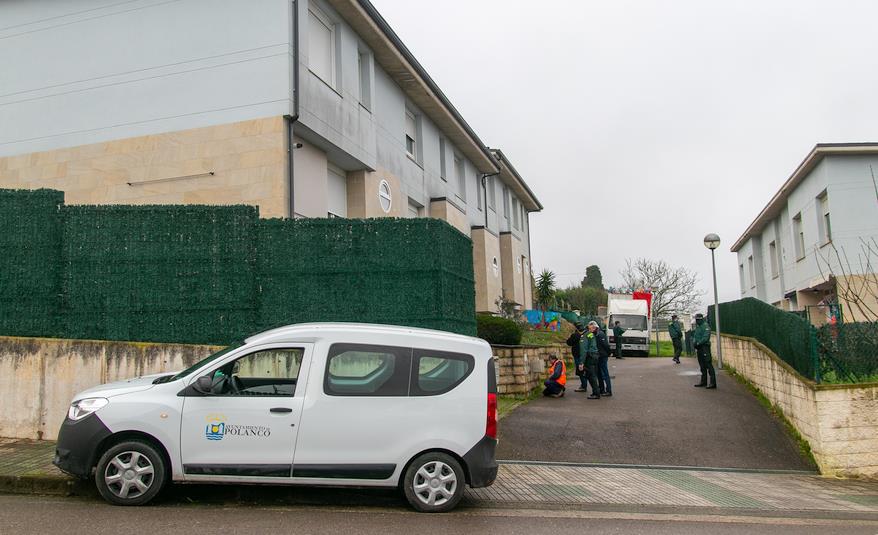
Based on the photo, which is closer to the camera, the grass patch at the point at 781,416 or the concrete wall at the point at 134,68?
the grass patch at the point at 781,416

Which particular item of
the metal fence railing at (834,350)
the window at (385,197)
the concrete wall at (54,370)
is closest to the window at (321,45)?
the window at (385,197)

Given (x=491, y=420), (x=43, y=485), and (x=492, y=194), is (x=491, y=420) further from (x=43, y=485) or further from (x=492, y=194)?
(x=492, y=194)

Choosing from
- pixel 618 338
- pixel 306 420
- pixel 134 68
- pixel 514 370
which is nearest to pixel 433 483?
pixel 306 420

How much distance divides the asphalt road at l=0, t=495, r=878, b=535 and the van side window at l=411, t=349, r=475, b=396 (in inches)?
48.5

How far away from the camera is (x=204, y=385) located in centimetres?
657

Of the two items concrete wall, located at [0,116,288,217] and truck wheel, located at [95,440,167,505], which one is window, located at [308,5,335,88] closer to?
concrete wall, located at [0,116,288,217]

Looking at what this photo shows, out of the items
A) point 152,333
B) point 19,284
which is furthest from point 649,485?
point 19,284

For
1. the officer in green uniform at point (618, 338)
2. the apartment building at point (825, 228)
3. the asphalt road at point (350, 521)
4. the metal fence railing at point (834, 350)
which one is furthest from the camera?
the officer in green uniform at point (618, 338)

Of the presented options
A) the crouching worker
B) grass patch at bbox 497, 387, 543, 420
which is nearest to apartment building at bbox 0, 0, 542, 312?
grass patch at bbox 497, 387, 543, 420

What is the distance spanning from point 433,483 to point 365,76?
13336 millimetres

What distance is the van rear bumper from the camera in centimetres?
682

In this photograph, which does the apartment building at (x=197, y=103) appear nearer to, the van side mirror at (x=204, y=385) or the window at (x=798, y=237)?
the van side mirror at (x=204, y=385)

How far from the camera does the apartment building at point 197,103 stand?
13.8 meters

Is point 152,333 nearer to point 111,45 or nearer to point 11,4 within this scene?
point 111,45
